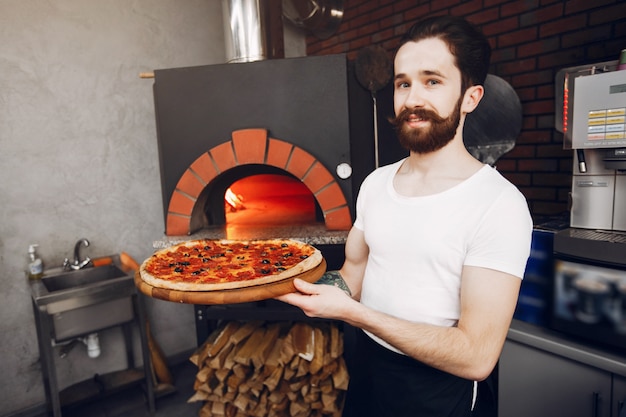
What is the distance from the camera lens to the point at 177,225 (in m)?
2.55

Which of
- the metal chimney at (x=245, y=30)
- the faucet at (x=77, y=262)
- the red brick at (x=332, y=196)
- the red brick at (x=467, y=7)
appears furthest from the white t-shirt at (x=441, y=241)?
the faucet at (x=77, y=262)

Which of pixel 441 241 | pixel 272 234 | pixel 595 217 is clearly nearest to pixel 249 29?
pixel 272 234

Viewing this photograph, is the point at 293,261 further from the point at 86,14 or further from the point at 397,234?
the point at 86,14

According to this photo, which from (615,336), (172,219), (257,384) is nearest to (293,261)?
(257,384)

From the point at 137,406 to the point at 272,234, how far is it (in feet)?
5.14

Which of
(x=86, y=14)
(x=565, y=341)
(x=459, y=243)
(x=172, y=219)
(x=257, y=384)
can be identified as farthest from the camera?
(x=86, y=14)

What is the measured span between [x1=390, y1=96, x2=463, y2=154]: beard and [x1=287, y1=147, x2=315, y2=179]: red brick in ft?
3.71

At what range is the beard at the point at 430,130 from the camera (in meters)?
1.29

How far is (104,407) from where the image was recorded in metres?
2.85

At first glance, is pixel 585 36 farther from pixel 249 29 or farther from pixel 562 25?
pixel 249 29

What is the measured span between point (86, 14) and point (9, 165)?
1.10 m

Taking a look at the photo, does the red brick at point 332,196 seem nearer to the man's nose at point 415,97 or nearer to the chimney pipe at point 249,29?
the chimney pipe at point 249,29

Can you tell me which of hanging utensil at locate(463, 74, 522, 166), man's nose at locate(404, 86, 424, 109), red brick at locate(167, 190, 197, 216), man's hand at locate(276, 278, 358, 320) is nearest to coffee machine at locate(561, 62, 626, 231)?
hanging utensil at locate(463, 74, 522, 166)

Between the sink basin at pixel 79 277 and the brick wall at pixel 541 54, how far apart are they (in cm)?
266
